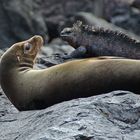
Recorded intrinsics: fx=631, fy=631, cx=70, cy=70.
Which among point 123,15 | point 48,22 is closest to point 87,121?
Result: point 48,22

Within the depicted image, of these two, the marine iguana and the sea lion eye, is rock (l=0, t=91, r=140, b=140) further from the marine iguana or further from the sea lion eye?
the marine iguana

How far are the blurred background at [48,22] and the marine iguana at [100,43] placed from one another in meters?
15.4

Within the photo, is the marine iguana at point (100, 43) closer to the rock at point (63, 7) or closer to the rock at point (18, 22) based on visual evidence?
the rock at point (18, 22)

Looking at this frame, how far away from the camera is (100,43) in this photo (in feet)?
28.9

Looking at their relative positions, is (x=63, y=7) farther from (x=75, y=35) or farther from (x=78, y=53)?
(x=78, y=53)

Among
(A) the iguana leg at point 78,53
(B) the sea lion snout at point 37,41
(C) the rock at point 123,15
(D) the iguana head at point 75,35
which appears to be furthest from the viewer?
(C) the rock at point 123,15

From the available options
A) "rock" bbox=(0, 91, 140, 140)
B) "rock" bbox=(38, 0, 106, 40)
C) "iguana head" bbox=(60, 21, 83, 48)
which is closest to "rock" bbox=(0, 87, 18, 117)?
"rock" bbox=(0, 91, 140, 140)

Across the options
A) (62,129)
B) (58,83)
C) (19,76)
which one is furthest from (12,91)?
(62,129)

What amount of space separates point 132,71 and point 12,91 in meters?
1.75

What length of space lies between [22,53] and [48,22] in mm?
24065

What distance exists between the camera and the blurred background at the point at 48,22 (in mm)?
27266

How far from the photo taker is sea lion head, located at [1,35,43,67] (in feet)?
24.4

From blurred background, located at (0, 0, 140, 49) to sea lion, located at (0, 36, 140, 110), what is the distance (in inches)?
689

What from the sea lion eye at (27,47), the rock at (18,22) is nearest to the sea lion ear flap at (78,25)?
the sea lion eye at (27,47)
